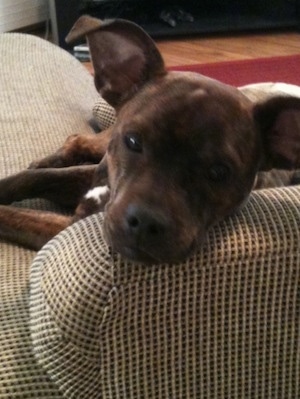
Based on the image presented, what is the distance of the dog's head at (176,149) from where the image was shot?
1.15 metres

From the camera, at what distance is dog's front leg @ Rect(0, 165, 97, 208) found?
6.15ft

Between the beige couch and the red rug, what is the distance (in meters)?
3.17

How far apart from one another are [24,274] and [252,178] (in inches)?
21.5

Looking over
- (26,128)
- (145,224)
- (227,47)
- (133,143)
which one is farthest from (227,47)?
(145,224)

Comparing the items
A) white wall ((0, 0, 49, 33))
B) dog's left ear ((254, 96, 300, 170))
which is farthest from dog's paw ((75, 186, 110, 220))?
white wall ((0, 0, 49, 33))

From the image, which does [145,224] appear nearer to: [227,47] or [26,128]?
[26,128]

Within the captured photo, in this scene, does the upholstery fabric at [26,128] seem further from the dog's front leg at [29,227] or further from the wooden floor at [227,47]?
the wooden floor at [227,47]

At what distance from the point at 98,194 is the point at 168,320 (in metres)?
0.64

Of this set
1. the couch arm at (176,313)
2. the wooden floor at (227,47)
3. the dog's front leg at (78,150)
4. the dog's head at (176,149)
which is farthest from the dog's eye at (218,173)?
the wooden floor at (227,47)

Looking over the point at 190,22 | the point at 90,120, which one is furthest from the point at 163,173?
the point at 190,22

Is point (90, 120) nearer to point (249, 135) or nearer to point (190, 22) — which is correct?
point (249, 135)

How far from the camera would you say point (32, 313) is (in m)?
1.18

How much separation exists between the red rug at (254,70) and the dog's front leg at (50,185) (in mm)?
2477

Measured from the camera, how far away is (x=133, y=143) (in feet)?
4.38
